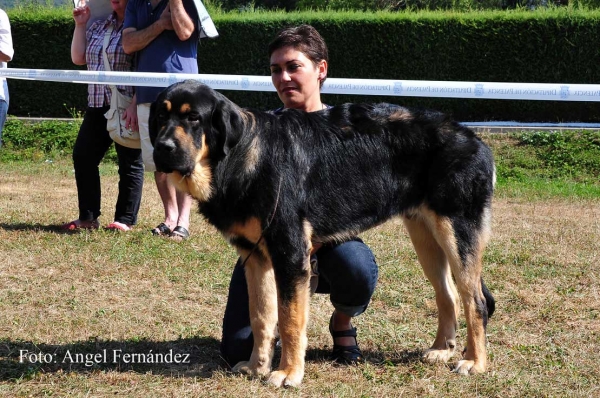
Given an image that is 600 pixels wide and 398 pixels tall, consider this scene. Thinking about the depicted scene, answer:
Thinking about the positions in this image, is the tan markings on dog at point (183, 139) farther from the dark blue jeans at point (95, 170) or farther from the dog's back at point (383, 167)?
the dark blue jeans at point (95, 170)

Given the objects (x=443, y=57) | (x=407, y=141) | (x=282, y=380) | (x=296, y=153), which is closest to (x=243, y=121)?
(x=296, y=153)

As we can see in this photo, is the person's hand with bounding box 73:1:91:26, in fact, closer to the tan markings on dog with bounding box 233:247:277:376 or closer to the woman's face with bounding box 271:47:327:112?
the woman's face with bounding box 271:47:327:112

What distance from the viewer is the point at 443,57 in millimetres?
15688

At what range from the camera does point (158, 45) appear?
23.5 feet

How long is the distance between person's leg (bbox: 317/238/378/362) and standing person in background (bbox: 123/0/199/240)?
299 centimetres

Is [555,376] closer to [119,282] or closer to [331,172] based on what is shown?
[331,172]

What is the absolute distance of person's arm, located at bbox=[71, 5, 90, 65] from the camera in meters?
7.89

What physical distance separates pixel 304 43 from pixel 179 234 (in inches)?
131

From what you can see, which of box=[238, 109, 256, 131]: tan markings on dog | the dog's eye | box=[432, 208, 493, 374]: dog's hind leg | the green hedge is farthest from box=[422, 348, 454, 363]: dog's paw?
the green hedge

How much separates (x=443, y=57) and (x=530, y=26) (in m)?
1.89

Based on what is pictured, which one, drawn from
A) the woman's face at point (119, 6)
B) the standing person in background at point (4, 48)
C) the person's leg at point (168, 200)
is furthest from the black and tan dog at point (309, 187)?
the standing person in background at point (4, 48)

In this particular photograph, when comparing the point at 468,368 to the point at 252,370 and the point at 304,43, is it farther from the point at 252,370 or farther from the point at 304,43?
the point at 304,43

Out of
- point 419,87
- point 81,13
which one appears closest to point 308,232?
point 419,87

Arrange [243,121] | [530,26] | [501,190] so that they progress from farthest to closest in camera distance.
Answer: [530,26] → [501,190] → [243,121]
